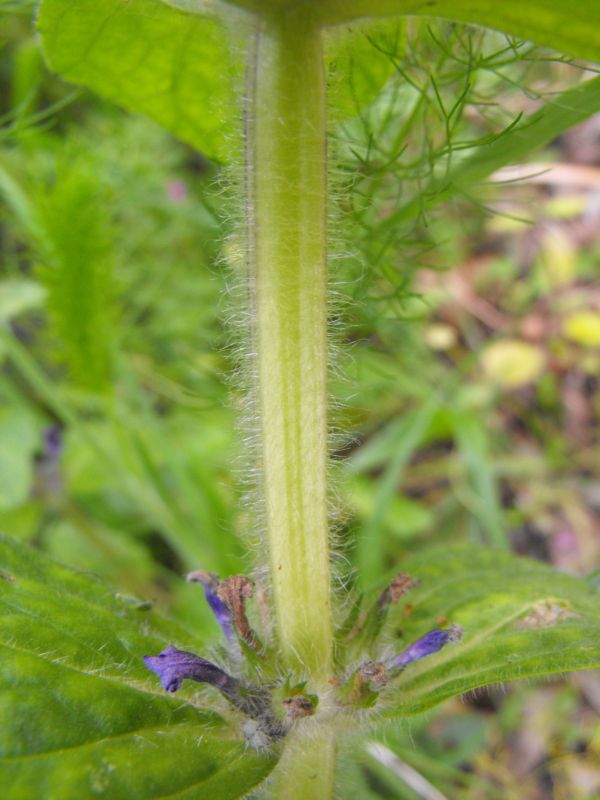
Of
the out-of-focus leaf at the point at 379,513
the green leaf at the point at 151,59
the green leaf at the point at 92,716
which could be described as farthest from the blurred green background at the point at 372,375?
the green leaf at the point at 92,716

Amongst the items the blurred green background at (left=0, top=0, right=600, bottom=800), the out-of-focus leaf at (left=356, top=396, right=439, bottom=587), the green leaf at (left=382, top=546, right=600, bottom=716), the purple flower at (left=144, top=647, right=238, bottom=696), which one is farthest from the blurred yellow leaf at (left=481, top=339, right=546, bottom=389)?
the purple flower at (left=144, top=647, right=238, bottom=696)

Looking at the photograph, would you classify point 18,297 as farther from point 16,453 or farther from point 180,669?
point 180,669

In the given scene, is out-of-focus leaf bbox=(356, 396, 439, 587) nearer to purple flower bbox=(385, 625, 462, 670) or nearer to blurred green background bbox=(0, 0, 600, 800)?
blurred green background bbox=(0, 0, 600, 800)

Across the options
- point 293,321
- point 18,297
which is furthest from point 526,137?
point 18,297

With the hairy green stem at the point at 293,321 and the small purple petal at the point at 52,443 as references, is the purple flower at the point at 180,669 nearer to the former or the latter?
the hairy green stem at the point at 293,321

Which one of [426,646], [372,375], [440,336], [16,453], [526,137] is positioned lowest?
[426,646]
